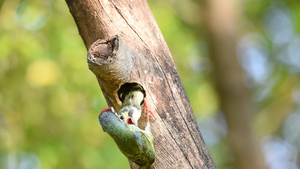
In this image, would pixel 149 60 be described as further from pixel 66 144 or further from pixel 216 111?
pixel 216 111

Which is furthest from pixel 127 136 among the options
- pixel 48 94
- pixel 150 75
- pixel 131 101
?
pixel 48 94

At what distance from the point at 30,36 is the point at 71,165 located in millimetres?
1128

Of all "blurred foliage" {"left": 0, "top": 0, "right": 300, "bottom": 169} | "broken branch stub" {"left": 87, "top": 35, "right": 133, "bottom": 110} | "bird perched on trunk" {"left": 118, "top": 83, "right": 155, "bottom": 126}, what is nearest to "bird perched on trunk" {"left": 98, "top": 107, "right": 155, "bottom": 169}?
"bird perched on trunk" {"left": 118, "top": 83, "right": 155, "bottom": 126}

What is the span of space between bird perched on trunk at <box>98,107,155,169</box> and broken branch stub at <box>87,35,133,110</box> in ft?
0.52

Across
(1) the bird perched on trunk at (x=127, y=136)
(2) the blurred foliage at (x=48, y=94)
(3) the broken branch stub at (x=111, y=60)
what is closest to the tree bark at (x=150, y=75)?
(3) the broken branch stub at (x=111, y=60)

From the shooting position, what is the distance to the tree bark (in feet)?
5.94

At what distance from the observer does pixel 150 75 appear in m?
1.84

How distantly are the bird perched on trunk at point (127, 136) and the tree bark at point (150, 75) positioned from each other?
13cm

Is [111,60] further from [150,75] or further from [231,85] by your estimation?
[231,85]

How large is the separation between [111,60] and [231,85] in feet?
11.0

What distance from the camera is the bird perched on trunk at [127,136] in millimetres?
1607

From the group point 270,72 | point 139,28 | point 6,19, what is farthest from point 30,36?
point 270,72

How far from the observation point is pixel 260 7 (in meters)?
6.22

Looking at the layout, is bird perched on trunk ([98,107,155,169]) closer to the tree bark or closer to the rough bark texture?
the tree bark
